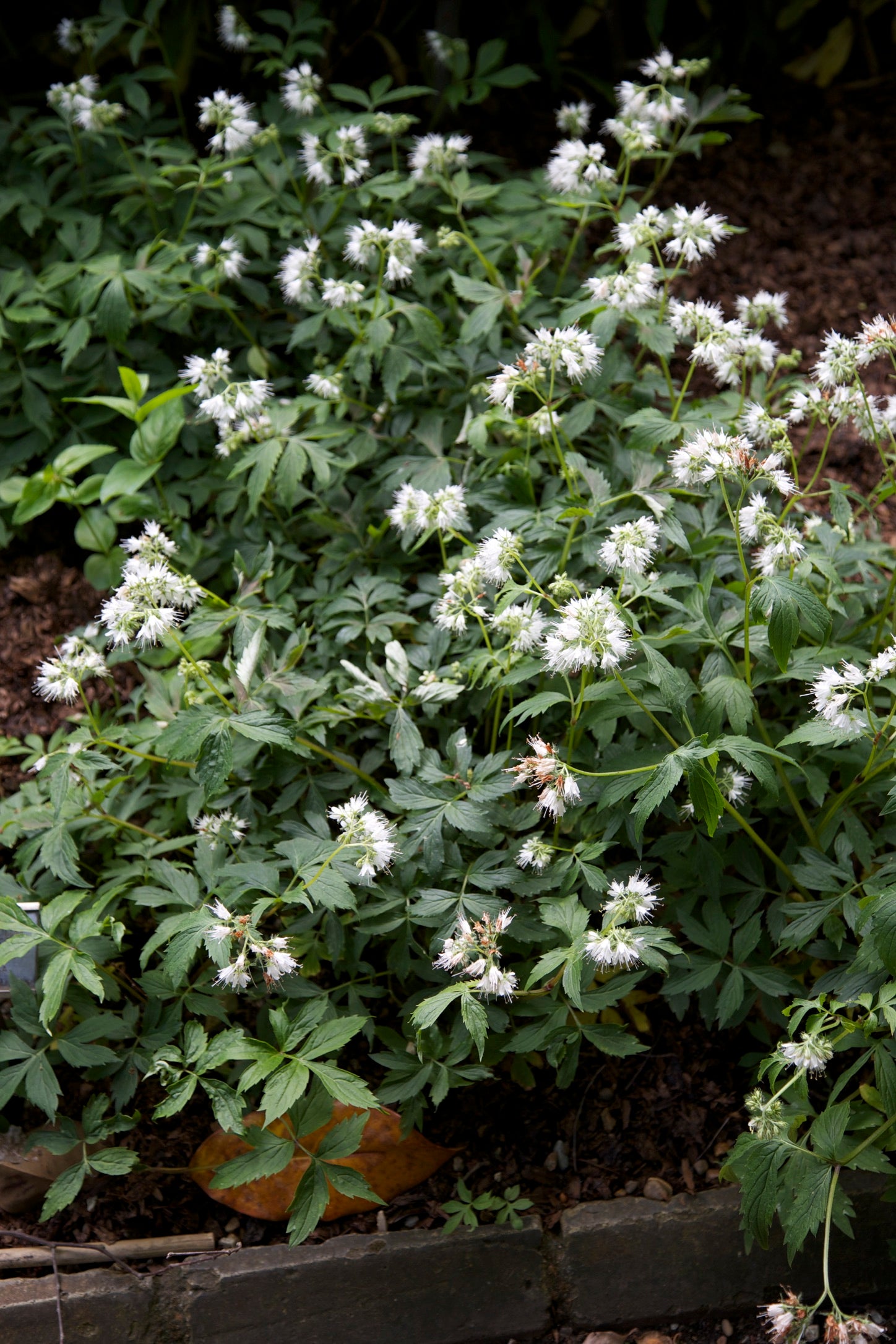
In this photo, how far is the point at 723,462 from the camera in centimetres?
217

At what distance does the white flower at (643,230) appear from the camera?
2.62 m

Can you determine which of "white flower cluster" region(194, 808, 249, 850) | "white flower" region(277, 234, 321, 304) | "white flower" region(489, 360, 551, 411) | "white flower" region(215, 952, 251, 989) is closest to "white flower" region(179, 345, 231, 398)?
"white flower" region(277, 234, 321, 304)

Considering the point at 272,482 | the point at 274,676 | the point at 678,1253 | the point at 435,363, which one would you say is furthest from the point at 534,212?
the point at 678,1253

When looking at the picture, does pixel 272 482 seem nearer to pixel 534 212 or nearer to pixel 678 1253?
pixel 534 212

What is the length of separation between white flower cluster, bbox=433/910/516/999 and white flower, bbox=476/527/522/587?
0.71m

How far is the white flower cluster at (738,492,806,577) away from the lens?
2.12m

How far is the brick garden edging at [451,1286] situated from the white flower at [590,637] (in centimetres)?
123

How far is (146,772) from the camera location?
268 cm

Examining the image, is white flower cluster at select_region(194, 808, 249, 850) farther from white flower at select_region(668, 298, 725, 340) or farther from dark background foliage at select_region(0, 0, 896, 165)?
dark background foliage at select_region(0, 0, 896, 165)

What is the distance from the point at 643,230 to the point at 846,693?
4.16 feet

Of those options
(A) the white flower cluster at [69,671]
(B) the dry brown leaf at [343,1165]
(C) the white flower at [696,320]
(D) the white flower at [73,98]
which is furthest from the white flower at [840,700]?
(D) the white flower at [73,98]

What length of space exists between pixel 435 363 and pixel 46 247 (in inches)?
60.4

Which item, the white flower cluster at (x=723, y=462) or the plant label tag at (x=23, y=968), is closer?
the white flower cluster at (x=723, y=462)

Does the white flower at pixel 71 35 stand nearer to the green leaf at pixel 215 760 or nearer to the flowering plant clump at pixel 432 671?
the flowering plant clump at pixel 432 671
